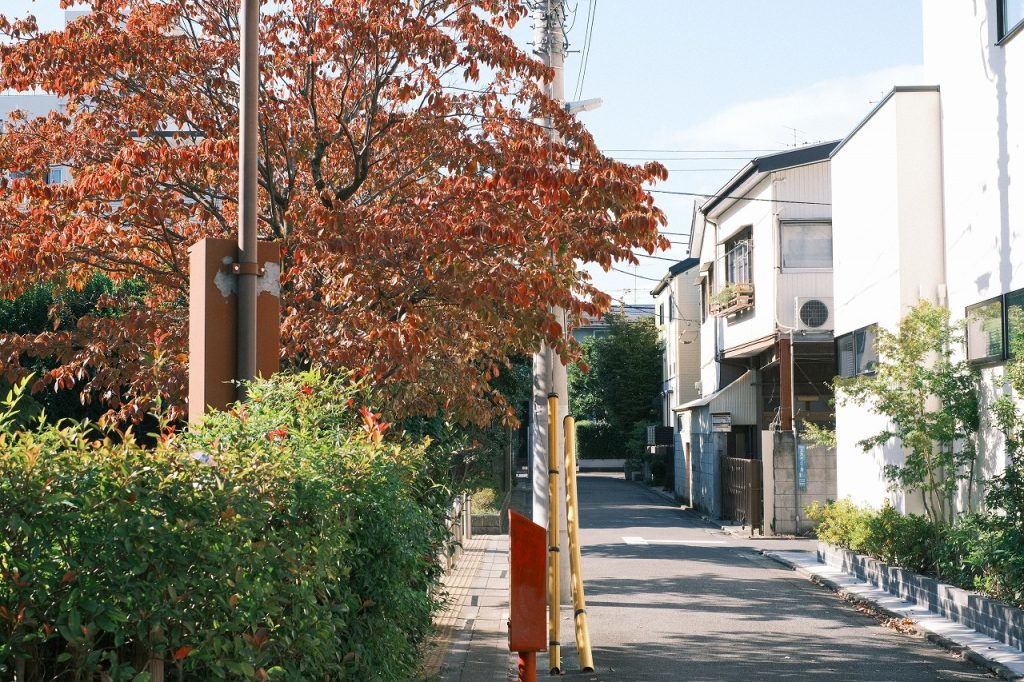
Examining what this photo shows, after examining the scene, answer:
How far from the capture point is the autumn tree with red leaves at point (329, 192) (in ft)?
32.6

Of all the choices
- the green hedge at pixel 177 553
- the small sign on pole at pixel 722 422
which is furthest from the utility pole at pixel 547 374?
the small sign on pole at pixel 722 422

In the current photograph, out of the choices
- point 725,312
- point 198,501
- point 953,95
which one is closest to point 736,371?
point 725,312

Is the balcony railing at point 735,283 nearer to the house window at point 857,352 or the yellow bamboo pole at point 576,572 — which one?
the house window at point 857,352

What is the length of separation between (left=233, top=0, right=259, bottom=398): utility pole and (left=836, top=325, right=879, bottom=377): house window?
12546 mm

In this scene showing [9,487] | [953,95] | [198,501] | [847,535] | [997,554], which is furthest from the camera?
[847,535]

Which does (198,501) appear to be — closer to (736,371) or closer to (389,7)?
(389,7)

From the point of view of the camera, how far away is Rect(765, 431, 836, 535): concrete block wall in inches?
1000

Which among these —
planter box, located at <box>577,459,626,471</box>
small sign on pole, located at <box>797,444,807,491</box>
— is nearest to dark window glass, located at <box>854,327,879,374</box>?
small sign on pole, located at <box>797,444,807,491</box>

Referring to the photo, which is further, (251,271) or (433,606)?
(433,606)

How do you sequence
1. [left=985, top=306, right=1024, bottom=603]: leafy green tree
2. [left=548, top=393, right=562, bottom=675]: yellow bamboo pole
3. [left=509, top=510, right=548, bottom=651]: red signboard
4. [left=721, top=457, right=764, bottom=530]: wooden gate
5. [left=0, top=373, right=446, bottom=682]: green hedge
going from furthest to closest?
[left=721, top=457, right=764, bottom=530]: wooden gate, [left=985, top=306, right=1024, bottom=603]: leafy green tree, [left=548, top=393, right=562, bottom=675]: yellow bamboo pole, [left=509, top=510, right=548, bottom=651]: red signboard, [left=0, top=373, right=446, bottom=682]: green hedge

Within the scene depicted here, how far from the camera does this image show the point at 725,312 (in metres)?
33.3

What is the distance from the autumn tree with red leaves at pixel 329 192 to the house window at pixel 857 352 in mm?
8812

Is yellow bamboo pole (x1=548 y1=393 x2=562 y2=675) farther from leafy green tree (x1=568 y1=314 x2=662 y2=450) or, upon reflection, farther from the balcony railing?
leafy green tree (x1=568 y1=314 x2=662 y2=450)

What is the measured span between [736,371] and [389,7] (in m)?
27.7
